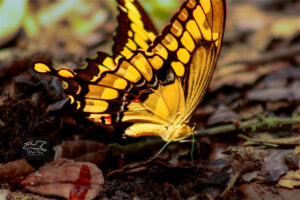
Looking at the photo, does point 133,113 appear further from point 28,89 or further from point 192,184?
point 28,89

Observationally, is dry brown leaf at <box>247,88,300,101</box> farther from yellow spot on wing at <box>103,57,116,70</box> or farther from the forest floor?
yellow spot on wing at <box>103,57,116,70</box>

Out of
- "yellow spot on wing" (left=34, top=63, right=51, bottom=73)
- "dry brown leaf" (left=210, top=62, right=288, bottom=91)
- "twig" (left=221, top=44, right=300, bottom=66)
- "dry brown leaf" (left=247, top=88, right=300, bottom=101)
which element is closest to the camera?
"yellow spot on wing" (left=34, top=63, right=51, bottom=73)

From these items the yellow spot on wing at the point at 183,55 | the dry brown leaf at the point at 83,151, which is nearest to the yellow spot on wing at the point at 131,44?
the yellow spot on wing at the point at 183,55

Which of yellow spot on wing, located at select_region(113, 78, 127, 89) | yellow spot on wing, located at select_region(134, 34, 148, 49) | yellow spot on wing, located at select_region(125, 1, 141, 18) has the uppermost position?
yellow spot on wing, located at select_region(125, 1, 141, 18)

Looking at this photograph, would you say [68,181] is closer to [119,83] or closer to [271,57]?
[119,83]

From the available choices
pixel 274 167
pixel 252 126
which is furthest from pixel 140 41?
pixel 274 167

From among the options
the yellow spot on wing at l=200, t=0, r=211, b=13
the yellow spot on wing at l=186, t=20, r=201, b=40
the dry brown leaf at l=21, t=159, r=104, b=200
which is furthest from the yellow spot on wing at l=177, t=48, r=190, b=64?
the dry brown leaf at l=21, t=159, r=104, b=200
